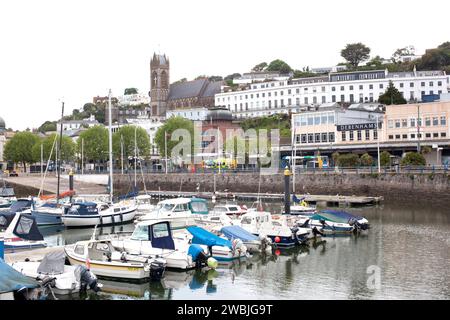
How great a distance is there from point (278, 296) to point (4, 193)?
57.6 metres

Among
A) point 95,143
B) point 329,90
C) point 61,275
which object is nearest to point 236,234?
point 61,275

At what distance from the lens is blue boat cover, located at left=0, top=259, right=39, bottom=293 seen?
22250 millimetres

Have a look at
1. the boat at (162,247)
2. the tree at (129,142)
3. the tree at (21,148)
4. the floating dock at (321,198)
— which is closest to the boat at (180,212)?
the boat at (162,247)

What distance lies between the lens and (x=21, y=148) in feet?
433

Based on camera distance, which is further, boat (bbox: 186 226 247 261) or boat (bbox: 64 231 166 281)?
boat (bbox: 186 226 247 261)

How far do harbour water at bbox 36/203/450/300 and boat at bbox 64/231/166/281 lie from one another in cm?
48

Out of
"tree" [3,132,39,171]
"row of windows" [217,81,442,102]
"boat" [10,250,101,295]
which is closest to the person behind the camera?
"boat" [10,250,101,295]

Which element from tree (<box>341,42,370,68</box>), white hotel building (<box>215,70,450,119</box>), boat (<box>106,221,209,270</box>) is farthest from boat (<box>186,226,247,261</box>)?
tree (<box>341,42,370,68</box>)

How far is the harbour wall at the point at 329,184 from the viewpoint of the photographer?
219ft

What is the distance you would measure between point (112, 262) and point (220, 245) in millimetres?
7295

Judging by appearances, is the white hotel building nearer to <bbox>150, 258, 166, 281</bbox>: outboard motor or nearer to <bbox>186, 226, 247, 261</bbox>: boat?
<bbox>186, 226, 247, 261</bbox>: boat
